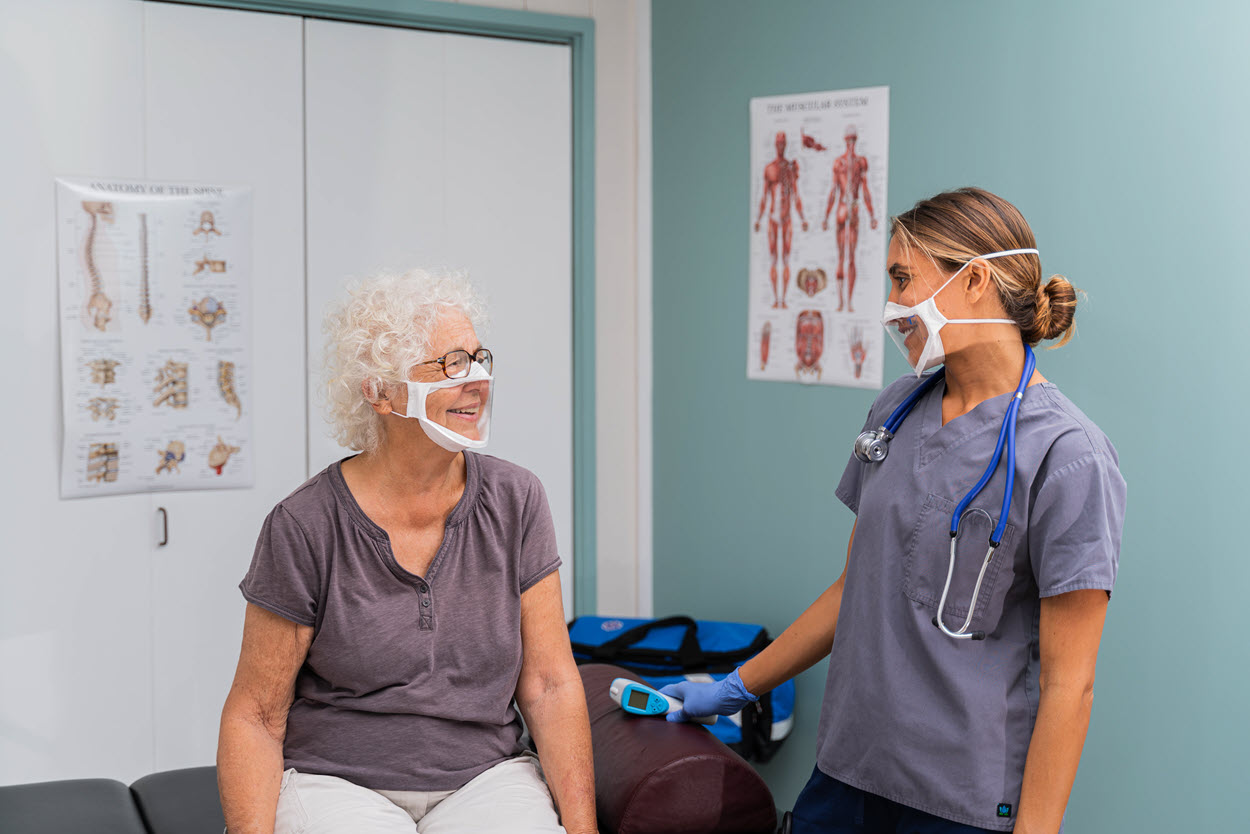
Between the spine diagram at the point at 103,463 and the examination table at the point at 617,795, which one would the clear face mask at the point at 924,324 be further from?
the spine diagram at the point at 103,463

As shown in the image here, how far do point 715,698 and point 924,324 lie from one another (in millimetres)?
698

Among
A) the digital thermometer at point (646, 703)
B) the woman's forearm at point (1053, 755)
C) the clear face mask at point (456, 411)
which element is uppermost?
the clear face mask at point (456, 411)

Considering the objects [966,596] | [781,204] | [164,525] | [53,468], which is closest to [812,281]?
[781,204]

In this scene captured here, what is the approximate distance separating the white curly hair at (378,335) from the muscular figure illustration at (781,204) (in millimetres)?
1131

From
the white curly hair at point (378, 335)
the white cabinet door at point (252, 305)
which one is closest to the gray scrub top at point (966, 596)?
the white curly hair at point (378, 335)

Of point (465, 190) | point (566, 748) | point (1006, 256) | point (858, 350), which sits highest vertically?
point (465, 190)

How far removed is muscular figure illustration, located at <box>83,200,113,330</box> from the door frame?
0.76 metres

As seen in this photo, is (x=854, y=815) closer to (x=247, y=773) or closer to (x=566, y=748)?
(x=566, y=748)

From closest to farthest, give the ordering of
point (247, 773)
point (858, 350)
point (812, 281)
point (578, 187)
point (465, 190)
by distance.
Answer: point (247, 773) < point (858, 350) < point (812, 281) < point (465, 190) < point (578, 187)

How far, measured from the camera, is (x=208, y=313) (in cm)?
264

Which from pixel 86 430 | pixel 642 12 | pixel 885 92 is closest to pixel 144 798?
pixel 86 430

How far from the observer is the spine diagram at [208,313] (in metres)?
2.62

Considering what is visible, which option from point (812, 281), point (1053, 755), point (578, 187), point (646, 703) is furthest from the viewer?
point (578, 187)

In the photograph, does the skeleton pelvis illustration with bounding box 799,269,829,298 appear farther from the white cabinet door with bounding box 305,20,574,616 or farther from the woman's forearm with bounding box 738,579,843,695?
the woman's forearm with bounding box 738,579,843,695
